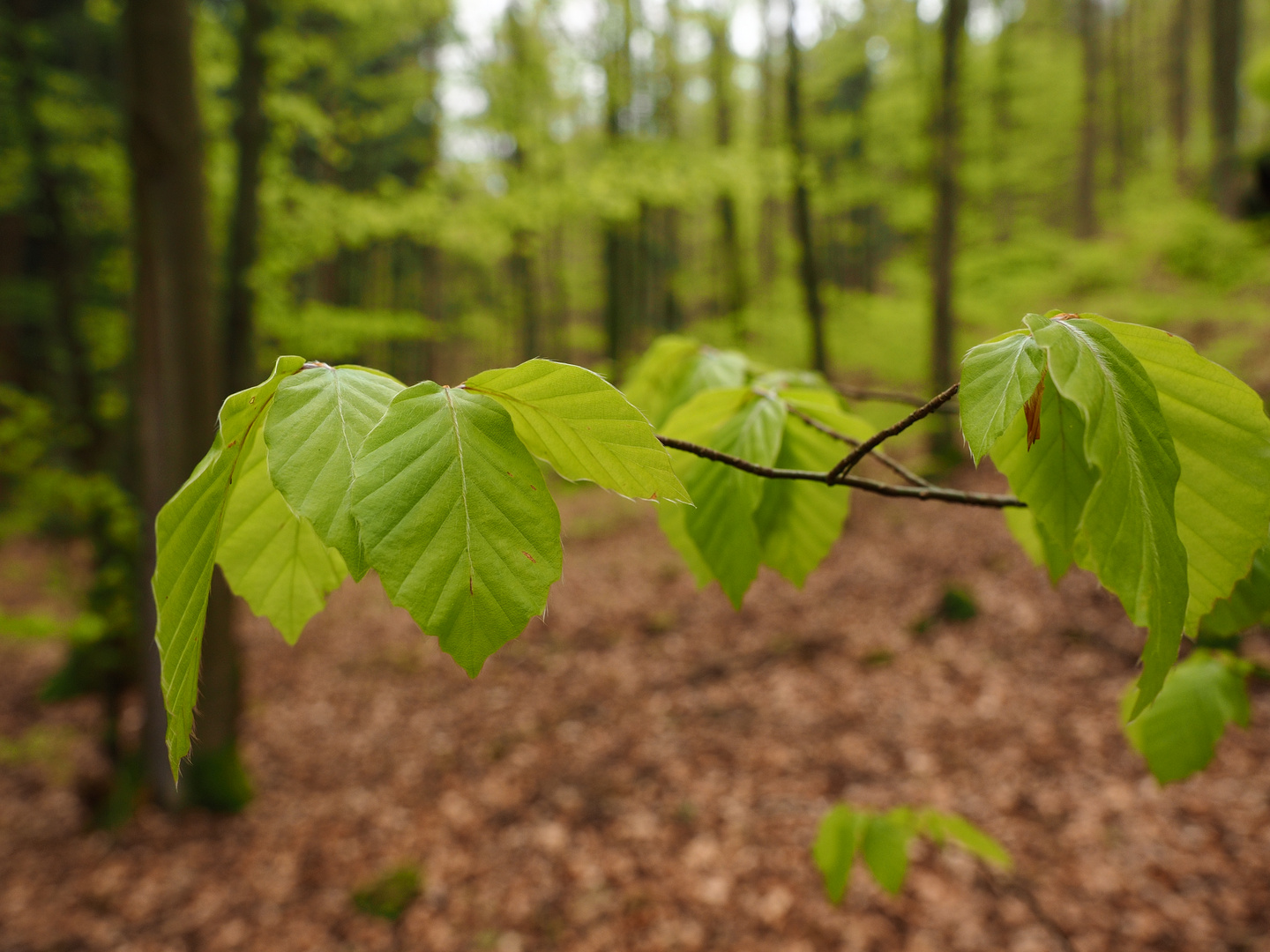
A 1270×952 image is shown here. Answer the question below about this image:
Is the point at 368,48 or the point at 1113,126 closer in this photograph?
the point at 368,48

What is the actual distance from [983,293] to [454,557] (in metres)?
13.4

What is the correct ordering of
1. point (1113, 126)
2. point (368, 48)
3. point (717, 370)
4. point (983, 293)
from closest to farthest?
point (717, 370), point (368, 48), point (983, 293), point (1113, 126)

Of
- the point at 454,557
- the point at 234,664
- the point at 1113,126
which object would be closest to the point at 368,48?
the point at 234,664

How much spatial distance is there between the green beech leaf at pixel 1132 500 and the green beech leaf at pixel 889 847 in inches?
66.4

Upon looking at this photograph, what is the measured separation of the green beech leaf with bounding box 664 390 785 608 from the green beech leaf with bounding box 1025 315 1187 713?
0.34 meters

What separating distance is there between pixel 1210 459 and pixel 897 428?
0.27 metres

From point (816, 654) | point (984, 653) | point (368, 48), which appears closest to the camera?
point (984, 653)

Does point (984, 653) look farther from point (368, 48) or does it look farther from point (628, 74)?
point (628, 74)

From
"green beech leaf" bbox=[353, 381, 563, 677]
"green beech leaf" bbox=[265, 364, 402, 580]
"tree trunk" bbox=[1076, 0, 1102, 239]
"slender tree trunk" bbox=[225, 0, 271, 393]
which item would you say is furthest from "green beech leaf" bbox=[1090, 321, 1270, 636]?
"tree trunk" bbox=[1076, 0, 1102, 239]

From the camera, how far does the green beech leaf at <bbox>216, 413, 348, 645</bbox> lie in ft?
2.16

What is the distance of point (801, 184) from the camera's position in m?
8.91

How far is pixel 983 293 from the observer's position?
1189 centimetres

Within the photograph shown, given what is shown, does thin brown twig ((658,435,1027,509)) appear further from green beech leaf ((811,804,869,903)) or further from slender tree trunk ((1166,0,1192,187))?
slender tree trunk ((1166,0,1192,187))

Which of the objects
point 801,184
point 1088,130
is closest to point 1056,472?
point 801,184
